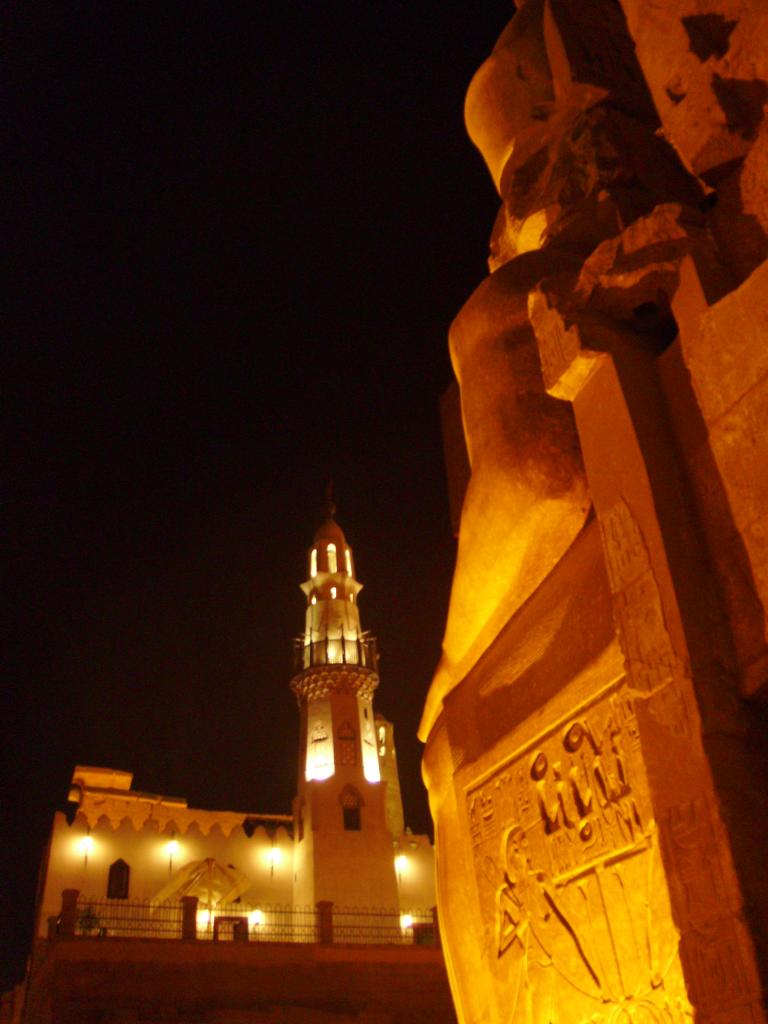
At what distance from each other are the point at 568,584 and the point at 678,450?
888 millimetres

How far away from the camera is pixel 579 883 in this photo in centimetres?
383

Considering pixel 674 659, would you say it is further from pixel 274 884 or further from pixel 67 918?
pixel 274 884

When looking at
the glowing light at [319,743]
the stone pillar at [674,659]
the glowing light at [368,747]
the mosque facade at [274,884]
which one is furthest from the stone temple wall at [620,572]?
the glowing light at [368,747]

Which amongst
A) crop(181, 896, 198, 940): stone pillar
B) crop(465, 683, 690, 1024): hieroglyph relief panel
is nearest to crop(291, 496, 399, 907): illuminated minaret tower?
crop(181, 896, 198, 940): stone pillar

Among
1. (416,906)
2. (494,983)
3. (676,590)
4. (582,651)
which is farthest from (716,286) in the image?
(416,906)

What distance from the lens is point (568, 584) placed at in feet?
14.1

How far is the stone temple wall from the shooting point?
314 centimetres

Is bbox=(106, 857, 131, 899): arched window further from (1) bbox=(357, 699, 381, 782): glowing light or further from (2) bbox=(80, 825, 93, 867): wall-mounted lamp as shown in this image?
(1) bbox=(357, 699, 381, 782): glowing light

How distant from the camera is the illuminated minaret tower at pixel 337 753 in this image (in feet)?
104

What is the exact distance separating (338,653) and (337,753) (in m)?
4.71

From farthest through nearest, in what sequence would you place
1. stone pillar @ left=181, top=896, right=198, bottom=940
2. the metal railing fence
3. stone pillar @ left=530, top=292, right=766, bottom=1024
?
the metal railing fence → stone pillar @ left=181, top=896, right=198, bottom=940 → stone pillar @ left=530, top=292, right=766, bottom=1024

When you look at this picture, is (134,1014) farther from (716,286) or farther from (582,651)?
(716,286)

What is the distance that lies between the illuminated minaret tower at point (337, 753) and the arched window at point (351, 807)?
4 centimetres

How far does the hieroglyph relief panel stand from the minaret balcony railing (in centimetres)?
3321
